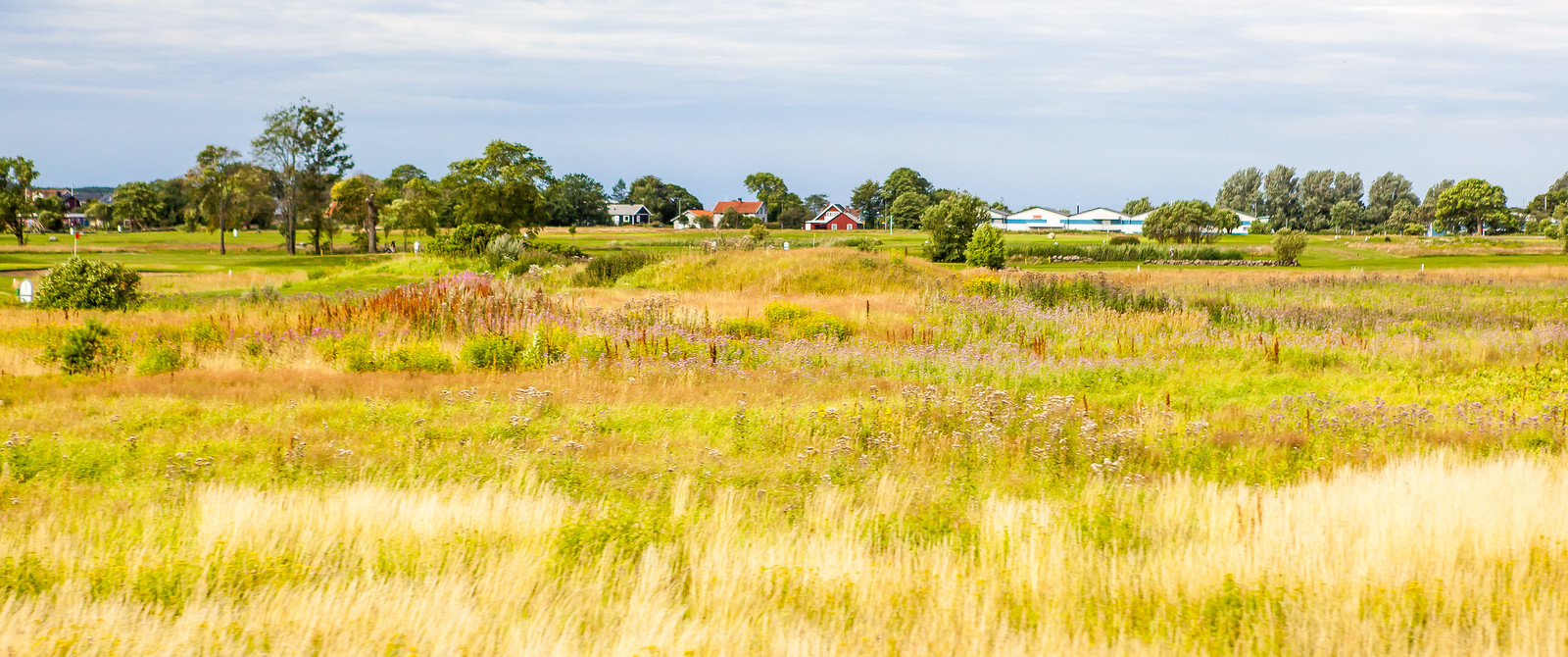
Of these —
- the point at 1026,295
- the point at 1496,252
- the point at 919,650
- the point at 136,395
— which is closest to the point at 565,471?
the point at 919,650

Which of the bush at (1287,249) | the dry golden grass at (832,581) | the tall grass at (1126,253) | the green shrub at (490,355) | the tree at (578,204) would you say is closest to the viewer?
the dry golden grass at (832,581)

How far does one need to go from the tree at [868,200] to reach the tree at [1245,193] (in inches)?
2103

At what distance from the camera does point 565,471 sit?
26.6 ft

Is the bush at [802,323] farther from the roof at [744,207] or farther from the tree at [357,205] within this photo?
the roof at [744,207]

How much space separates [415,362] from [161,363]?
119 inches

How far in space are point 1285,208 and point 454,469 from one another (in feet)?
568

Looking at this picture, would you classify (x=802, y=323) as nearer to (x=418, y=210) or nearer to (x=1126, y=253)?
(x=1126, y=253)

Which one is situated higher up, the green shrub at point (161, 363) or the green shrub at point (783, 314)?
the green shrub at point (783, 314)

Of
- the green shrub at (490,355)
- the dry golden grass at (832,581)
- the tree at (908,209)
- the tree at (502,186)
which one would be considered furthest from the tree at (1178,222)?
the dry golden grass at (832,581)

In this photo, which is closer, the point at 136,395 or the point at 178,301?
the point at 136,395

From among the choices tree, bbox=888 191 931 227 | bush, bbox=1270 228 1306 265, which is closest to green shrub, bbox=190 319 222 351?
bush, bbox=1270 228 1306 265

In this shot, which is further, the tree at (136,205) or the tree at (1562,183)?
the tree at (1562,183)

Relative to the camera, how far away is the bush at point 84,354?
12867 millimetres

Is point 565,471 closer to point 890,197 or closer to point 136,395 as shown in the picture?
point 136,395
